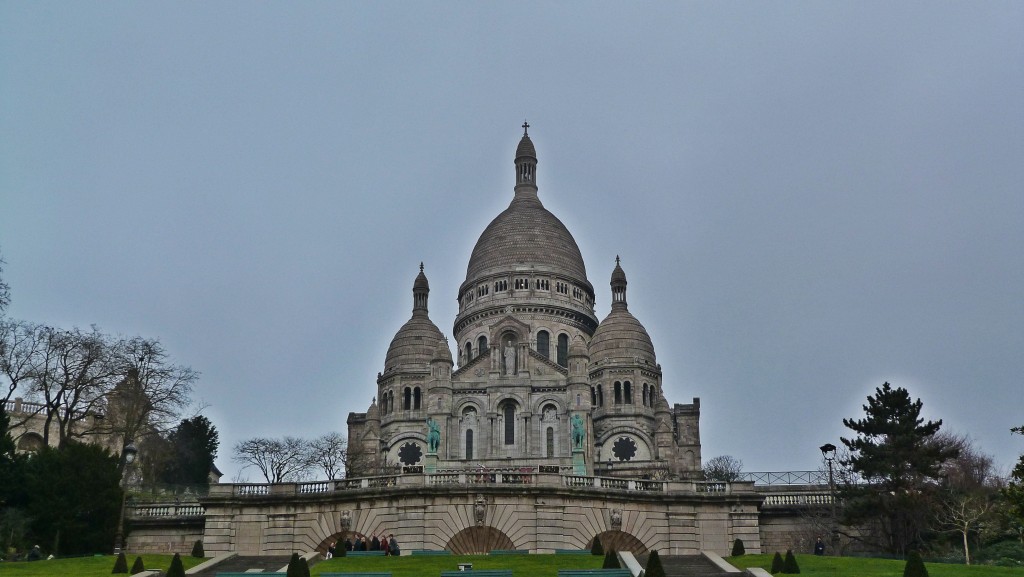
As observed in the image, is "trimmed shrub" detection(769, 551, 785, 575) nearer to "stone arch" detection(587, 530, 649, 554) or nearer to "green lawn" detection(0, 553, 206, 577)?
"stone arch" detection(587, 530, 649, 554)

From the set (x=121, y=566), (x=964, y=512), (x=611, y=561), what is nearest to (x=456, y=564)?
(x=611, y=561)

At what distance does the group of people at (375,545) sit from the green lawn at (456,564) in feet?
8.28

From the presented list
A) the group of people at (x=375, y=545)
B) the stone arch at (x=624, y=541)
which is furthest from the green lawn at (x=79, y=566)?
the stone arch at (x=624, y=541)

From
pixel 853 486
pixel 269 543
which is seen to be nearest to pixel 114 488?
pixel 269 543

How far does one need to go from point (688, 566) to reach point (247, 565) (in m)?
14.5

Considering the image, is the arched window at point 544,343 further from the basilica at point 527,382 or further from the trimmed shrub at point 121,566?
the trimmed shrub at point 121,566

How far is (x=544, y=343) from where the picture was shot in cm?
9600

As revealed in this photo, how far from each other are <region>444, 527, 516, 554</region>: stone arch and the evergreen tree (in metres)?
12.9

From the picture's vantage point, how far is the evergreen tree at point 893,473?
39.9 m

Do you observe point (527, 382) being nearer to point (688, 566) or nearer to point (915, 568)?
point (688, 566)

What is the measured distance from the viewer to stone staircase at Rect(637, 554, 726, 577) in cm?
3036

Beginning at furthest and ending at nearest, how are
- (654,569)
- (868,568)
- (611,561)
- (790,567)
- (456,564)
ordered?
1. (456,564)
2. (868,568)
3. (611,561)
4. (790,567)
5. (654,569)

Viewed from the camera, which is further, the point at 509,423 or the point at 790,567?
the point at 509,423

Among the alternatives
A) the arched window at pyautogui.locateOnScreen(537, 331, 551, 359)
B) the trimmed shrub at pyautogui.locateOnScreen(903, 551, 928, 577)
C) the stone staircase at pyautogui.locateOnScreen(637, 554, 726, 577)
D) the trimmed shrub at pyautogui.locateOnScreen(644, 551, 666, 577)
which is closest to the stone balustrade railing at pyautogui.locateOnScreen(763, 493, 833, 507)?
the stone staircase at pyautogui.locateOnScreen(637, 554, 726, 577)
